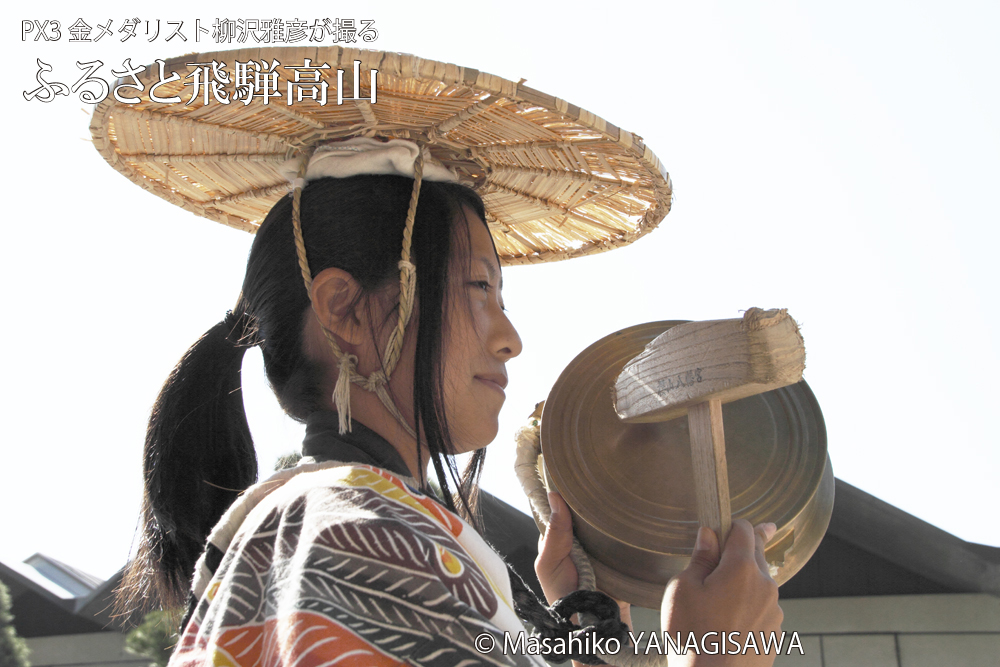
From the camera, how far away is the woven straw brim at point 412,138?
140 centimetres

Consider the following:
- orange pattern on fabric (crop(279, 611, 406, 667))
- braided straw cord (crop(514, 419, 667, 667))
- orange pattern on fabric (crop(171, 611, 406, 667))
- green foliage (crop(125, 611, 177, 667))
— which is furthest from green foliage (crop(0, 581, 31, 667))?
orange pattern on fabric (crop(279, 611, 406, 667))

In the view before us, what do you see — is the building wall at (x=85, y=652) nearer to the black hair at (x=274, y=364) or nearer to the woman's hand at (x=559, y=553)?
the black hair at (x=274, y=364)

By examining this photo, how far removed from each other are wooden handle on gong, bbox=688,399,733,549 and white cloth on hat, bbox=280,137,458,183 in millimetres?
722

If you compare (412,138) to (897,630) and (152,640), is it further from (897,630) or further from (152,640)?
(152,640)

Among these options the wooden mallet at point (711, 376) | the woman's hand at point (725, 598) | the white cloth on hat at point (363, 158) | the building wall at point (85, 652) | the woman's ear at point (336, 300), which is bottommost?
the building wall at point (85, 652)

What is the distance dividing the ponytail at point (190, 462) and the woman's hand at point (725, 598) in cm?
91

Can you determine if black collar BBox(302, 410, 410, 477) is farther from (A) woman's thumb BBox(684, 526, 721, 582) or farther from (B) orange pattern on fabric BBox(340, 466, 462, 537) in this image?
(A) woman's thumb BBox(684, 526, 721, 582)

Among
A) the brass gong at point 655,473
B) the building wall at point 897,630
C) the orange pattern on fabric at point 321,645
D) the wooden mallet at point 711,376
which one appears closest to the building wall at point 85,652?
the building wall at point 897,630

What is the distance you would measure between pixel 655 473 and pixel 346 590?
0.85m

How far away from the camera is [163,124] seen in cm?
163

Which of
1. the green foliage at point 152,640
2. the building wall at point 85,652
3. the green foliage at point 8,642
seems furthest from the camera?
the building wall at point 85,652

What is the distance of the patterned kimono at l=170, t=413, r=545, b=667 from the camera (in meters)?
0.92

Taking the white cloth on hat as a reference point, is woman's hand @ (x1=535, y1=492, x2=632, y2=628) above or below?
below

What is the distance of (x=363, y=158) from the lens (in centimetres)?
164
